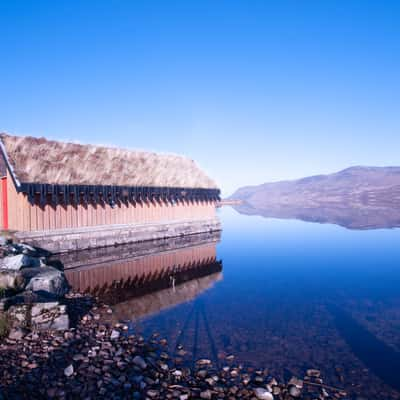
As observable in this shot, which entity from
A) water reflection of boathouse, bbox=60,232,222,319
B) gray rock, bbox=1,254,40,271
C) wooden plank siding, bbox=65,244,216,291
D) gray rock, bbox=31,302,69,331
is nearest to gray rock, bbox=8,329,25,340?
gray rock, bbox=31,302,69,331

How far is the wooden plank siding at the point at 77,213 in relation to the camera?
1733 cm

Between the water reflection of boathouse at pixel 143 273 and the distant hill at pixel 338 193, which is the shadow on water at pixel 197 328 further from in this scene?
the distant hill at pixel 338 193

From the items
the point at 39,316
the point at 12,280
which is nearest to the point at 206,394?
the point at 39,316

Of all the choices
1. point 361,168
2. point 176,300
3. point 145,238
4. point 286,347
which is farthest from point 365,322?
point 361,168

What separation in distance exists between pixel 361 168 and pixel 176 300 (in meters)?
204

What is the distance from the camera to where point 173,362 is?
22.6 ft

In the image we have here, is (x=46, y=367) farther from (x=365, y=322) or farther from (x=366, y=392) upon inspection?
A: (x=365, y=322)

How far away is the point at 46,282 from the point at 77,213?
10.1 m

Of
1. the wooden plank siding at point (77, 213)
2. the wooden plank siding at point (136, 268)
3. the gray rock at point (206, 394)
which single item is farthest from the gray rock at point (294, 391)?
the wooden plank siding at point (77, 213)

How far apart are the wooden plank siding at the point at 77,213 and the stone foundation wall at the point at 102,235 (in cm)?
37

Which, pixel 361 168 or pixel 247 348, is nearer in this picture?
pixel 247 348

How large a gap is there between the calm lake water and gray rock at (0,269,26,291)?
287 cm

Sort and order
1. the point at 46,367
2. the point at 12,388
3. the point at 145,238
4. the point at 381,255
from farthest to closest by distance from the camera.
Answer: the point at 145,238 < the point at 381,255 < the point at 46,367 < the point at 12,388

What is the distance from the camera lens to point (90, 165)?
21.5 metres
